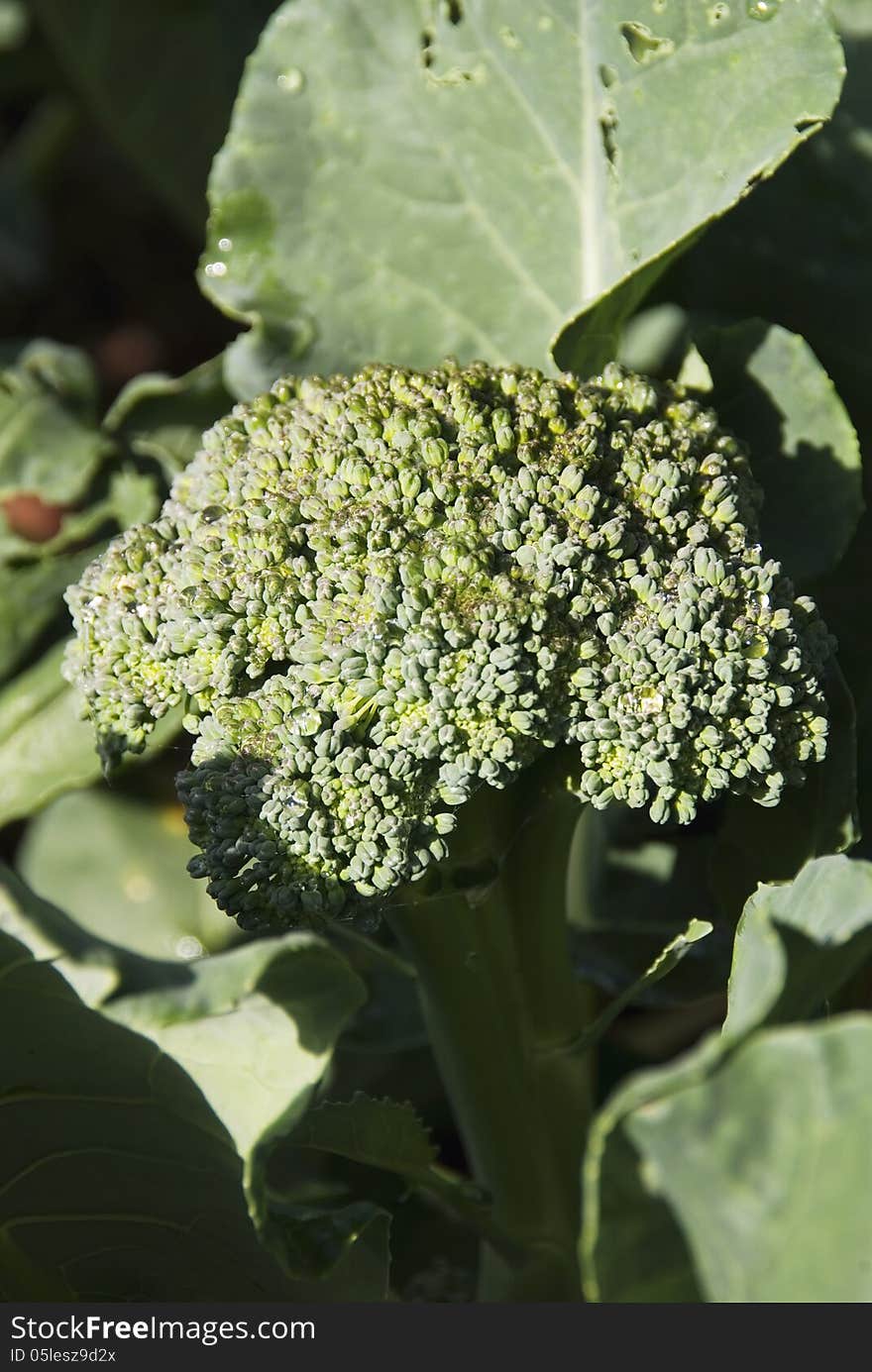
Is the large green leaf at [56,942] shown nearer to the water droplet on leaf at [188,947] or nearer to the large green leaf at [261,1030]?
the large green leaf at [261,1030]

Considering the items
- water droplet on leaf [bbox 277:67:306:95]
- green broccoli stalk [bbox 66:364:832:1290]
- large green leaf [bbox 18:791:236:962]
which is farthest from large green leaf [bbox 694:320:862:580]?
large green leaf [bbox 18:791:236:962]

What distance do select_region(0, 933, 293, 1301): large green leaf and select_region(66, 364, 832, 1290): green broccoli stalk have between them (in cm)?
16

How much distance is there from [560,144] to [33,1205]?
1232mm

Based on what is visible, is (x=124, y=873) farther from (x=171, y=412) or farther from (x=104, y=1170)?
(x=104, y=1170)

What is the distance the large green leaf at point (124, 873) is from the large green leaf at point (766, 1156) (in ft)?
4.10

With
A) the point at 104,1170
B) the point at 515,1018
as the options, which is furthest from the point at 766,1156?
the point at 104,1170

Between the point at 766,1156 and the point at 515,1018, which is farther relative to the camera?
the point at 515,1018

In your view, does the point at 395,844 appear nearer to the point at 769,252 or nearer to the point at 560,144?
the point at 560,144

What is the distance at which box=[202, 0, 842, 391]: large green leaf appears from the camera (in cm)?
140

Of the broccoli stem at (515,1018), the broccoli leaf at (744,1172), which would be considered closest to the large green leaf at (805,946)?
the broccoli leaf at (744,1172)

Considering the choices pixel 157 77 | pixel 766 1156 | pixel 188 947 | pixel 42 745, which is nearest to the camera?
pixel 766 1156

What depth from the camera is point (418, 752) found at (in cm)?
105

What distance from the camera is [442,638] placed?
3.43 ft

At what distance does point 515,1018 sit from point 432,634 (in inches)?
18.7
